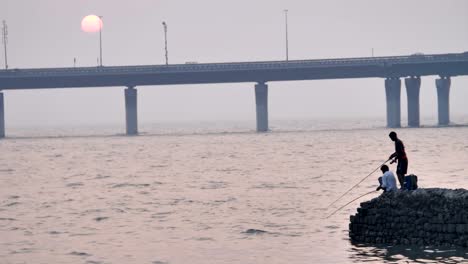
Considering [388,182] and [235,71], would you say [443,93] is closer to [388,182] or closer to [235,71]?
[235,71]

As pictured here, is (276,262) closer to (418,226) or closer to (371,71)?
(418,226)

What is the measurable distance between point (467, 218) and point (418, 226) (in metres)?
1.71

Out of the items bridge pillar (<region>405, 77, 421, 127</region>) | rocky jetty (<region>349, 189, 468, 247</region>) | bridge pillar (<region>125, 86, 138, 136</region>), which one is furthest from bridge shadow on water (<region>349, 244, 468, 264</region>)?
bridge pillar (<region>405, 77, 421, 127</region>)

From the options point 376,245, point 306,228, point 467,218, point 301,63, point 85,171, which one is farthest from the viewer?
point 301,63

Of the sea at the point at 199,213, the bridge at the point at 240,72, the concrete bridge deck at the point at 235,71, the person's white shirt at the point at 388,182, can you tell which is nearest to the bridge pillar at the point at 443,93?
the bridge at the point at 240,72

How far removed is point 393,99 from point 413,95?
11.3ft

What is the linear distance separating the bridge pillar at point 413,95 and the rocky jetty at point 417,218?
15043 cm

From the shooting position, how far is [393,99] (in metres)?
181

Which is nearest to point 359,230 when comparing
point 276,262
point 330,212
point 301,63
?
point 276,262

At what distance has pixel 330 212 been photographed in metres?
41.1

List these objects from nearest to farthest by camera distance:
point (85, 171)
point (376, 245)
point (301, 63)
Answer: point (376, 245), point (85, 171), point (301, 63)

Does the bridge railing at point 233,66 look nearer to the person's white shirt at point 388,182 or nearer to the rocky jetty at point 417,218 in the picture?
the person's white shirt at point 388,182

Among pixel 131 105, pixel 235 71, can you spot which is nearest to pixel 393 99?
pixel 235 71

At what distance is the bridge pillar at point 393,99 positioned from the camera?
178750mm
